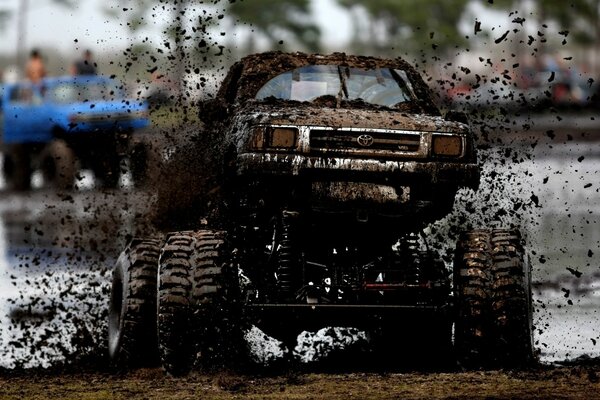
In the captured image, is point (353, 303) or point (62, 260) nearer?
point (353, 303)

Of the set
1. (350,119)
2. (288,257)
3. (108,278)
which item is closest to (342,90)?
(350,119)

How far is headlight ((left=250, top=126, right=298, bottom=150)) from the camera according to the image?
29.3 ft

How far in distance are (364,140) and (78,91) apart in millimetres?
16840

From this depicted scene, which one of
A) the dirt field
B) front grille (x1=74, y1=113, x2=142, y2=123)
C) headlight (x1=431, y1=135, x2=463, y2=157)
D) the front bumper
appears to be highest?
front grille (x1=74, y1=113, x2=142, y2=123)

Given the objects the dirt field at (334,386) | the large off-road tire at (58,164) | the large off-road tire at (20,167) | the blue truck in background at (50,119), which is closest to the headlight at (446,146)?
the dirt field at (334,386)

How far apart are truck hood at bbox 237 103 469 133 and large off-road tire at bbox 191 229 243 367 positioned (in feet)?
3.28

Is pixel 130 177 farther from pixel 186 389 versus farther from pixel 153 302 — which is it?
pixel 186 389

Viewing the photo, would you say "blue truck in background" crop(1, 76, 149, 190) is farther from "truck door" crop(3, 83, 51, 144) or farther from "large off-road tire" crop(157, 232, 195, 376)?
"large off-road tire" crop(157, 232, 195, 376)

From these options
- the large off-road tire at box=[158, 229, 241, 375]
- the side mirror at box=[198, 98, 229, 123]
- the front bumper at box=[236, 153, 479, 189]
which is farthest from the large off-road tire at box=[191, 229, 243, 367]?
the side mirror at box=[198, 98, 229, 123]

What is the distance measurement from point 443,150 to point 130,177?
478 cm

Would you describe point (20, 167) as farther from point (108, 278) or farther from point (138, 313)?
point (138, 313)

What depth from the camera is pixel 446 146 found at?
29.6 ft

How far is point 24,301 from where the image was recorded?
1297 cm

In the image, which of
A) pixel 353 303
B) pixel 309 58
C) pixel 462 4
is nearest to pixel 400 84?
pixel 309 58
